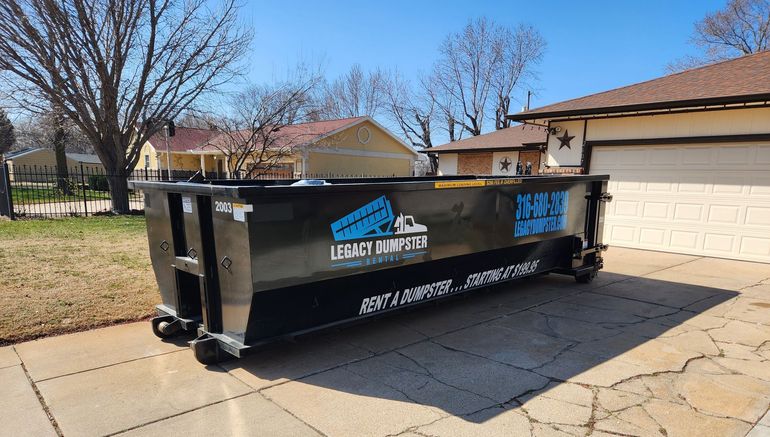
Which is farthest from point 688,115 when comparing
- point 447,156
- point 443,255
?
point 447,156

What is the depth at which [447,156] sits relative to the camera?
23875mm

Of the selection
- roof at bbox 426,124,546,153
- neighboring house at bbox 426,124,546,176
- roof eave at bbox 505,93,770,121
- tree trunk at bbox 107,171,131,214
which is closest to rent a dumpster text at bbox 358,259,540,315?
roof eave at bbox 505,93,770,121

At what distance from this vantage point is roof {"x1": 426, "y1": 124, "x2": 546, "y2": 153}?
19.0 metres

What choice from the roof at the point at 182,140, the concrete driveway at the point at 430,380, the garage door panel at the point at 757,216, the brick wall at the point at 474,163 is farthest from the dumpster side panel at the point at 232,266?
the roof at the point at 182,140

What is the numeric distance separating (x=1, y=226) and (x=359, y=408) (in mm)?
12892

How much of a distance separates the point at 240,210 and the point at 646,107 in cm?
973

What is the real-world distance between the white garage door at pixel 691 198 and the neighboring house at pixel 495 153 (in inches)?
279

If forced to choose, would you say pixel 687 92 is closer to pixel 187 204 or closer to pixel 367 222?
pixel 367 222

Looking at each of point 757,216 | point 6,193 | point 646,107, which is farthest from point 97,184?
point 757,216

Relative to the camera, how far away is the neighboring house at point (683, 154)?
9102 mm

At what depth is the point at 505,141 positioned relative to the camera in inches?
834

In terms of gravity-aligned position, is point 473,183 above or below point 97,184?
above

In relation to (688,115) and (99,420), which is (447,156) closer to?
(688,115)

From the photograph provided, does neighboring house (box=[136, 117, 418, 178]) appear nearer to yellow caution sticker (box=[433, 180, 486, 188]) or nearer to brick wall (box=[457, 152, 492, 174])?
brick wall (box=[457, 152, 492, 174])
